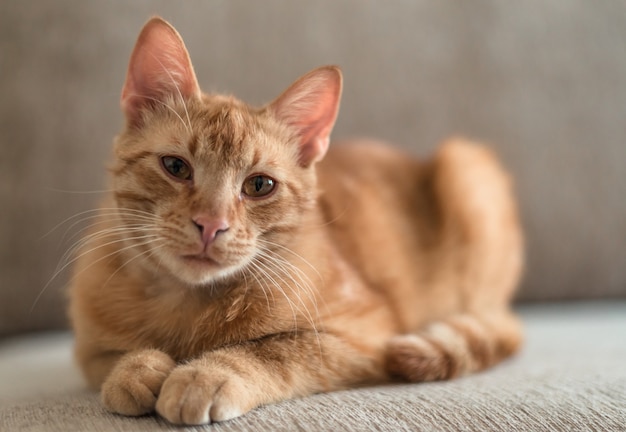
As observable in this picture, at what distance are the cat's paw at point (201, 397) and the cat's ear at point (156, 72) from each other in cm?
68

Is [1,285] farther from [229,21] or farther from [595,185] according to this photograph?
[595,185]

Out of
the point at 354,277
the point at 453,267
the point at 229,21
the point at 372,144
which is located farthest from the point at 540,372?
the point at 229,21

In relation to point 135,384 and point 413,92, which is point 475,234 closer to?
point 413,92

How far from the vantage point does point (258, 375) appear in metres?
1.38

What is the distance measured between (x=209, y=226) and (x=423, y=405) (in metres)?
0.58

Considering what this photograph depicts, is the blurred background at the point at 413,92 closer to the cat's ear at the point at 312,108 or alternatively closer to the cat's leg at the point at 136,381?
the cat's ear at the point at 312,108

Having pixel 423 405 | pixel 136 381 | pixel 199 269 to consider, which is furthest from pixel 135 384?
pixel 423 405

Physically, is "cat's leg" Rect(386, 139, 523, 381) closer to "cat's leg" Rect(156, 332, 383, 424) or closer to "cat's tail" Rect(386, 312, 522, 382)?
"cat's tail" Rect(386, 312, 522, 382)

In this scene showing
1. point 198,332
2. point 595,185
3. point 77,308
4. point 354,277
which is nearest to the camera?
point 198,332

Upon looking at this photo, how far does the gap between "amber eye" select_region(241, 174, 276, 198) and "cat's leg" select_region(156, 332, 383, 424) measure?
350 millimetres

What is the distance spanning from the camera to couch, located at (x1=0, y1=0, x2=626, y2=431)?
7.38 feet

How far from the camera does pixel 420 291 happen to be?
224 centimetres

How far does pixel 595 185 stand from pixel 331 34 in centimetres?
128

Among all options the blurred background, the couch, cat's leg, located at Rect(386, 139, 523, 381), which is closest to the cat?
the couch
